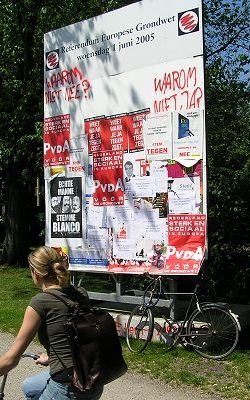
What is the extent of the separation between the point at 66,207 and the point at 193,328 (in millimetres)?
2802

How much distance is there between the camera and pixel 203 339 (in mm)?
7207

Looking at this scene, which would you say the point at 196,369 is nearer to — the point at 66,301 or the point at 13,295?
the point at 66,301

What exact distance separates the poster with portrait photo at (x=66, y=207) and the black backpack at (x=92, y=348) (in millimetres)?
5525

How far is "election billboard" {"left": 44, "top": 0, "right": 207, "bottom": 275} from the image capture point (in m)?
7.52

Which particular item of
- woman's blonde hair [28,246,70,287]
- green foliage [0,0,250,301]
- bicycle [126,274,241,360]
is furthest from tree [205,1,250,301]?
woman's blonde hair [28,246,70,287]

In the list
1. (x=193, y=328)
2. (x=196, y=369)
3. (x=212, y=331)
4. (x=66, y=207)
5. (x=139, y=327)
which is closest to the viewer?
(x=196, y=369)

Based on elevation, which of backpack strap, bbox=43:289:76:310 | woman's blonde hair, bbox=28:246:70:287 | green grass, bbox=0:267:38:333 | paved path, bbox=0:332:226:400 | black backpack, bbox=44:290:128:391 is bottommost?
green grass, bbox=0:267:38:333

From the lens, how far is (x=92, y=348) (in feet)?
9.97

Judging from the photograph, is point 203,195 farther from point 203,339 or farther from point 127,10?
point 127,10

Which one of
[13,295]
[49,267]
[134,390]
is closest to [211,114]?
[13,295]

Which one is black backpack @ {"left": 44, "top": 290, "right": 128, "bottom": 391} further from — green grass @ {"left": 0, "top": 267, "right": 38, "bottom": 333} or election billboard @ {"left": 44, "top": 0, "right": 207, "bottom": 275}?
green grass @ {"left": 0, "top": 267, "right": 38, "bottom": 333}

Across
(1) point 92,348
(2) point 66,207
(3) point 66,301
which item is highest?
(2) point 66,207

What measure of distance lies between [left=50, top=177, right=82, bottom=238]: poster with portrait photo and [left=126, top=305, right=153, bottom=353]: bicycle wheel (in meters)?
1.56

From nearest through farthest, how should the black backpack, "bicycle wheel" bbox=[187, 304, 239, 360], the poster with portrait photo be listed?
the black backpack → "bicycle wheel" bbox=[187, 304, 239, 360] → the poster with portrait photo
